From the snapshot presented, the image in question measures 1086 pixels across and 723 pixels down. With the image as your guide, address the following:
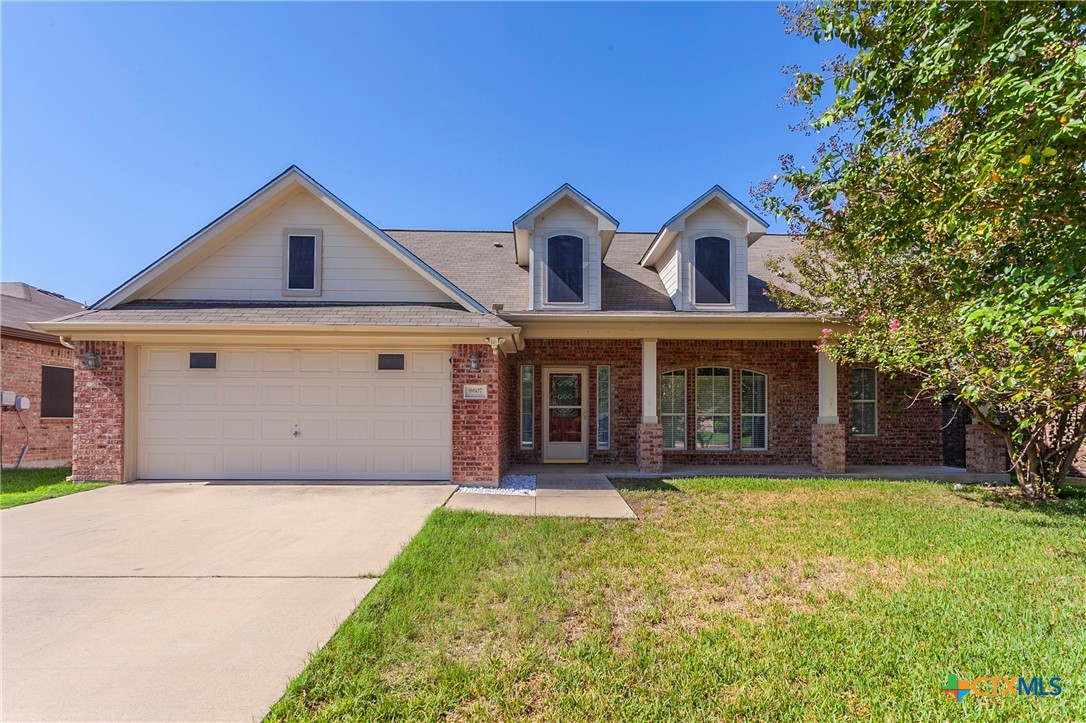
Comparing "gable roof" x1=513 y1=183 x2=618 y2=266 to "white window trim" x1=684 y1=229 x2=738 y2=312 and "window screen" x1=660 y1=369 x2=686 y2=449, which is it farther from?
"window screen" x1=660 y1=369 x2=686 y2=449

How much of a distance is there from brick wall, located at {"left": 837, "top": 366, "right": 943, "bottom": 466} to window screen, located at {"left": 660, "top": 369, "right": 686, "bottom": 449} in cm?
364

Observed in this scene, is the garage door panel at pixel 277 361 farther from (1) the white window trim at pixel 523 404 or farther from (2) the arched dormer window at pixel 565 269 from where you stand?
(2) the arched dormer window at pixel 565 269

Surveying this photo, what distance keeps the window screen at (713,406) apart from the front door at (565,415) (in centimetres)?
270

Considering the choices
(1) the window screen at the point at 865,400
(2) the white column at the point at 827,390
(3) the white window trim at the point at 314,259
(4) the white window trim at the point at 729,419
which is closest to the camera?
(3) the white window trim at the point at 314,259

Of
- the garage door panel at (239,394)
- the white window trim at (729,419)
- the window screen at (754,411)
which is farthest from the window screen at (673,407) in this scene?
the garage door panel at (239,394)

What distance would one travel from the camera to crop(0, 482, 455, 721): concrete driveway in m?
2.95

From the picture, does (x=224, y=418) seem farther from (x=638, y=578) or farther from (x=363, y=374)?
(x=638, y=578)

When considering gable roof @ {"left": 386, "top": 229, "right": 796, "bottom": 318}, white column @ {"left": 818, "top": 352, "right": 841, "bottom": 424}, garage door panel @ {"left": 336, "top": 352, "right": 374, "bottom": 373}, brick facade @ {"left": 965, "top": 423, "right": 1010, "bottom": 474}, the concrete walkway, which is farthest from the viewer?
gable roof @ {"left": 386, "top": 229, "right": 796, "bottom": 318}

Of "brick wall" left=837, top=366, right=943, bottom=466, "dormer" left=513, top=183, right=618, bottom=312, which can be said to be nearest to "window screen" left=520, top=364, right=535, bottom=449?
"dormer" left=513, top=183, right=618, bottom=312

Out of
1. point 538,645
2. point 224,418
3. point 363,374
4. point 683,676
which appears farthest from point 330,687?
point 224,418

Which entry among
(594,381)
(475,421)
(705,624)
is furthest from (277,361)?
(705,624)

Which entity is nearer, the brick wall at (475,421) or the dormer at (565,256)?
the brick wall at (475,421)

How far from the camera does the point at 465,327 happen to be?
8.45 meters

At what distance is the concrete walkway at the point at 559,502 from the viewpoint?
22.8ft
